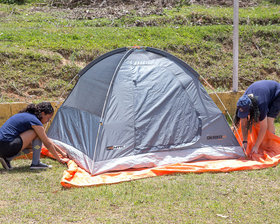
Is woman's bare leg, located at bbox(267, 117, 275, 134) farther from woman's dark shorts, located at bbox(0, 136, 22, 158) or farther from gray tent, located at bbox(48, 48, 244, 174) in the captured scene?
woman's dark shorts, located at bbox(0, 136, 22, 158)

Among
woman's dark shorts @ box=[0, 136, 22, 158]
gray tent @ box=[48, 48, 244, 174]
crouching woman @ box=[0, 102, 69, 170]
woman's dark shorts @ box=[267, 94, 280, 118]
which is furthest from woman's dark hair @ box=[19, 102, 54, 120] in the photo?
woman's dark shorts @ box=[267, 94, 280, 118]

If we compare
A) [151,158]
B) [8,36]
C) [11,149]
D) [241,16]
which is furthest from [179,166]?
[241,16]

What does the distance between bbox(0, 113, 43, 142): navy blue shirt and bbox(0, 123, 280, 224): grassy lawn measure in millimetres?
532

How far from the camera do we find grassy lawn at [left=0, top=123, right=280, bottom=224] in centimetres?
395

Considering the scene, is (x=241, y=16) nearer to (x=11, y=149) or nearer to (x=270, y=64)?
(x=270, y=64)

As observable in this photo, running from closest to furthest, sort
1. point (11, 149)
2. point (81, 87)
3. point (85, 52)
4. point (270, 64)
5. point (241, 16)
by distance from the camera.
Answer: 1. point (11, 149)
2. point (81, 87)
3. point (85, 52)
4. point (270, 64)
5. point (241, 16)

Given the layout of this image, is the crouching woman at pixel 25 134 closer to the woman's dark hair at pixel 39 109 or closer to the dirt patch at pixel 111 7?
the woman's dark hair at pixel 39 109

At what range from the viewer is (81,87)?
6.62 m

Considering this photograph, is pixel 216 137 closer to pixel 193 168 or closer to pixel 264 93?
pixel 193 168

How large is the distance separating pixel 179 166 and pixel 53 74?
523 centimetres

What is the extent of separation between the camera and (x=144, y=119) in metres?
5.71

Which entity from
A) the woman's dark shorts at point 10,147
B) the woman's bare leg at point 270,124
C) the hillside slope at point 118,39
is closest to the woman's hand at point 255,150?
the woman's bare leg at point 270,124

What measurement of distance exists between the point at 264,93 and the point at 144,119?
1815 millimetres

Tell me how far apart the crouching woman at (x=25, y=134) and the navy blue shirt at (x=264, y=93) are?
9.96ft
